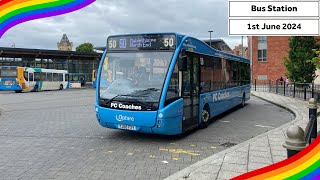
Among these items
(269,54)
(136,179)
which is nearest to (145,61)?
(136,179)

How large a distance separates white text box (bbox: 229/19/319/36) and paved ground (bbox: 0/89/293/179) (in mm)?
3190

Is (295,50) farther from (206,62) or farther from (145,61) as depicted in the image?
(145,61)

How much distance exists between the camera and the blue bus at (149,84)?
7.77m

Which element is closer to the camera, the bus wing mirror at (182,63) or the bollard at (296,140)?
the bollard at (296,140)

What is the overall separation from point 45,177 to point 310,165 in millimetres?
4230

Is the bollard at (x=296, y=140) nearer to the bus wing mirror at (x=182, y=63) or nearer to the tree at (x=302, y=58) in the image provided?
the bus wing mirror at (x=182, y=63)

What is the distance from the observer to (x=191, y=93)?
29.5 feet

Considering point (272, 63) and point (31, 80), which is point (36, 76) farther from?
point (272, 63)

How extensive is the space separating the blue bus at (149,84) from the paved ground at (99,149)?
0.53 metres

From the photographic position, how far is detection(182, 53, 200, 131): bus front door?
8.59m

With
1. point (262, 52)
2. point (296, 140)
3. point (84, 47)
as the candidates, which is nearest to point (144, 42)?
point (296, 140)

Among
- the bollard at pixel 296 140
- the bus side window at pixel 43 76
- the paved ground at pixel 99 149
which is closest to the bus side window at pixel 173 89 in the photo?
the paved ground at pixel 99 149

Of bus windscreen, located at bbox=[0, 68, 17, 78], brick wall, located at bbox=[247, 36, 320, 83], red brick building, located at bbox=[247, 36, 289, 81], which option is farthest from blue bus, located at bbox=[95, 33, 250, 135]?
red brick building, located at bbox=[247, 36, 289, 81]

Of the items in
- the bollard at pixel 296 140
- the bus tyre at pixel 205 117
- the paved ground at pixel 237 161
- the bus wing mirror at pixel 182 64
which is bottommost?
the paved ground at pixel 237 161
